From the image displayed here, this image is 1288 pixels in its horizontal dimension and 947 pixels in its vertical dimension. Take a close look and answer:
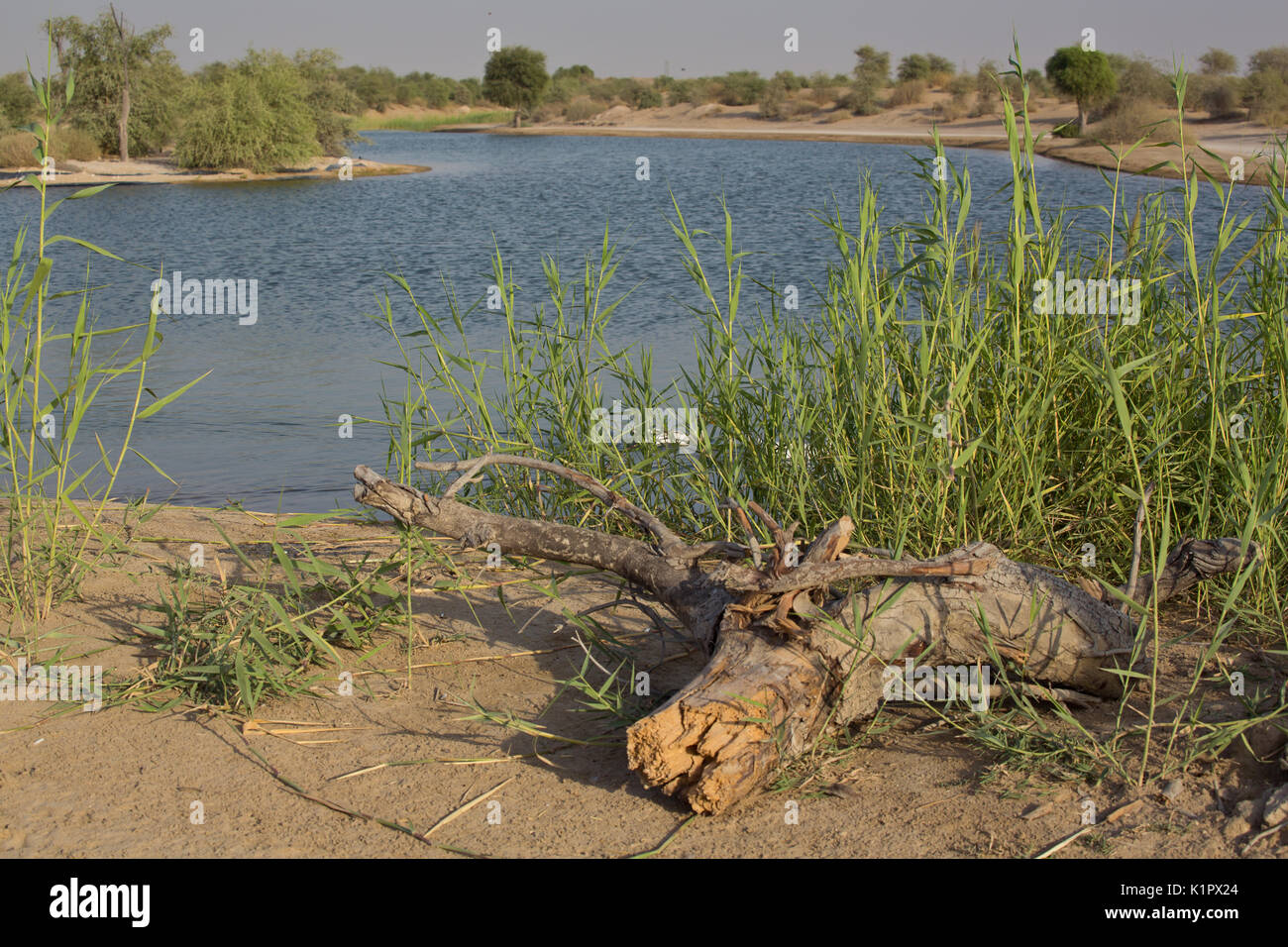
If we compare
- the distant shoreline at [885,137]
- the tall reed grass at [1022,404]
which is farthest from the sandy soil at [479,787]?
the distant shoreline at [885,137]

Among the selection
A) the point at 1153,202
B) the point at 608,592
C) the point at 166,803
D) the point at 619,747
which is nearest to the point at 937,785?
the point at 619,747

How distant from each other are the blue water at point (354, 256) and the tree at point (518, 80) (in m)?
36.9

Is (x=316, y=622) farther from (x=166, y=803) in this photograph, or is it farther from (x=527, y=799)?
(x=527, y=799)

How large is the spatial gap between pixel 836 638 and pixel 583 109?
71.4 meters

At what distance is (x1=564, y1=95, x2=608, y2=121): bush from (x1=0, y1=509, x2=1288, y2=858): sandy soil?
229 ft

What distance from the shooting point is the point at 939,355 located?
3.75 meters

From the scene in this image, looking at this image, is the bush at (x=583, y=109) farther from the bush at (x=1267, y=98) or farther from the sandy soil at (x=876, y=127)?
the bush at (x=1267, y=98)

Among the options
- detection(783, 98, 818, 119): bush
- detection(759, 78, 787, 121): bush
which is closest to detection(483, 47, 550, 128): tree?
detection(759, 78, 787, 121): bush

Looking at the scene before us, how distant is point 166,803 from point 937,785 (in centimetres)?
188

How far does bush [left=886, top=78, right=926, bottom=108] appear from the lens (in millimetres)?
56375

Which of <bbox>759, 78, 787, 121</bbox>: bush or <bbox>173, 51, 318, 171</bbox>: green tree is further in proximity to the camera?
<bbox>759, 78, 787, 121</bbox>: bush

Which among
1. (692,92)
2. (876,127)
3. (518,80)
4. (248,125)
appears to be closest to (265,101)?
(248,125)

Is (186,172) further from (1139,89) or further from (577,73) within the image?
(577,73)

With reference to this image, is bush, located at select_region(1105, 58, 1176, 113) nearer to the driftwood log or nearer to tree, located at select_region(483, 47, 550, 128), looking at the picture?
the driftwood log
